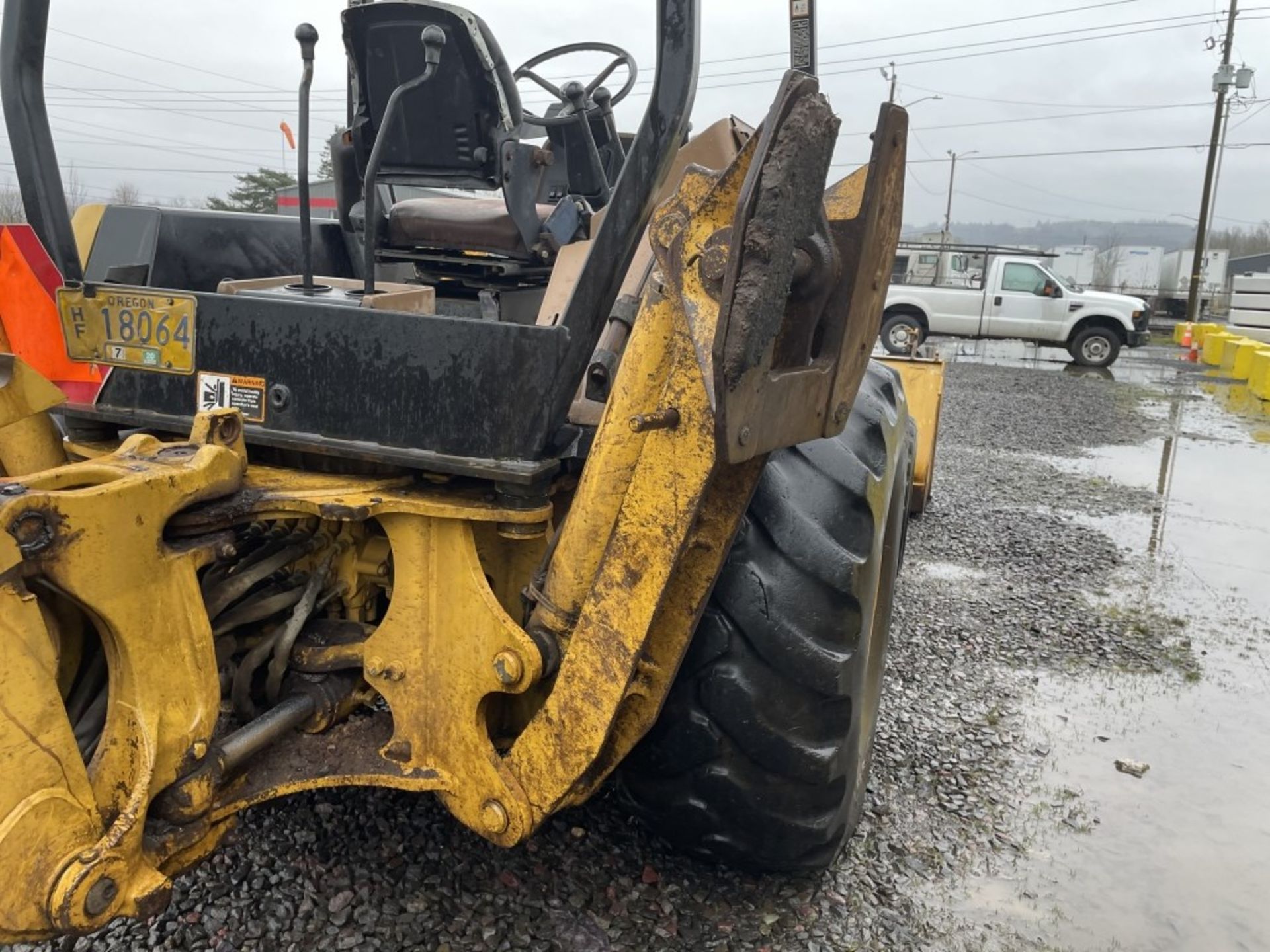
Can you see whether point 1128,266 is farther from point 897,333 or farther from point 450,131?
point 450,131

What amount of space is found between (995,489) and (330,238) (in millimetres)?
4938

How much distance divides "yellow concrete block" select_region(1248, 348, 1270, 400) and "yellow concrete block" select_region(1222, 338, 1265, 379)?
38cm

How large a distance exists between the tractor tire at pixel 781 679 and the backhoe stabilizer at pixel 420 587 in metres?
0.15

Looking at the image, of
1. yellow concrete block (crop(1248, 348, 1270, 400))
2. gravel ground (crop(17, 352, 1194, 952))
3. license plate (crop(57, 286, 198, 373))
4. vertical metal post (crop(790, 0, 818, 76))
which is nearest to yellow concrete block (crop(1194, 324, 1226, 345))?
yellow concrete block (crop(1248, 348, 1270, 400))

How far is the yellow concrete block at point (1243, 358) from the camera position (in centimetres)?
1329

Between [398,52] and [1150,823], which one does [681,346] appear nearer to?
[398,52]

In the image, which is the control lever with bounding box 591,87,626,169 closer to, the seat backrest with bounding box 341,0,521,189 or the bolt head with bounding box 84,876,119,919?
the seat backrest with bounding box 341,0,521,189

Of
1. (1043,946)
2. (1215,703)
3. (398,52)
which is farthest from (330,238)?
(1215,703)

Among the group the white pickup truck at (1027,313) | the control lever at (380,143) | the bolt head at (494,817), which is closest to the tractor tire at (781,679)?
the bolt head at (494,817)

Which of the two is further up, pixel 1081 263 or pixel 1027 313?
pixel 1081 263

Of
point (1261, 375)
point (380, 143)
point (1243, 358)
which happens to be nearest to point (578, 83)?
point (380, 143)

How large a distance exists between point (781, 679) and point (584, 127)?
2.26 metres

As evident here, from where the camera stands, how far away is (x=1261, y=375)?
39.4 ft

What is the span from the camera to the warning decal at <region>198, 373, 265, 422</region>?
2025 millimetres
